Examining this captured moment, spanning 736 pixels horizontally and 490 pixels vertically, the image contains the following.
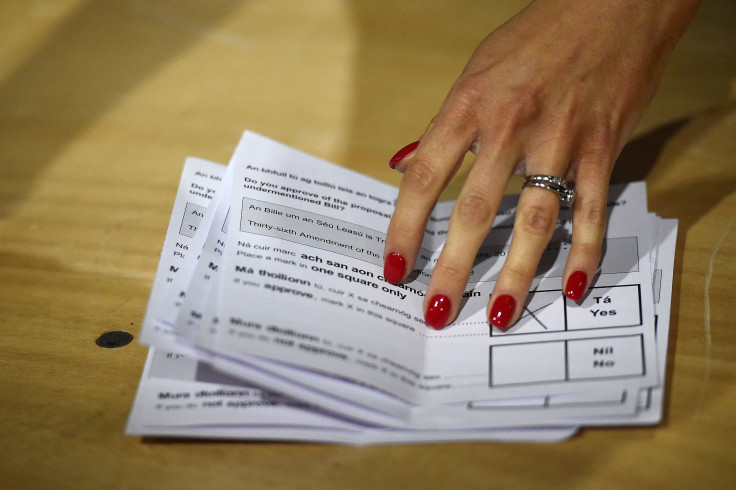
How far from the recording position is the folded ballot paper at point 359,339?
1.59 ft

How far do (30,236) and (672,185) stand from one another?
640 millimetres

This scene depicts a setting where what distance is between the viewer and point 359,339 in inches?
20.4

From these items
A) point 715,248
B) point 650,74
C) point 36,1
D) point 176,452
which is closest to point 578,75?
point 650,74

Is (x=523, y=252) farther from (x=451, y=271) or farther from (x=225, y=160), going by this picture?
(x=225, y=160)

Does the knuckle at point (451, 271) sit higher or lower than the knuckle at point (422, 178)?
lower

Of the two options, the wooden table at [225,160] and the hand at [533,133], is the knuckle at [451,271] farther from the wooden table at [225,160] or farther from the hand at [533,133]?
the wooden table at [225,160]

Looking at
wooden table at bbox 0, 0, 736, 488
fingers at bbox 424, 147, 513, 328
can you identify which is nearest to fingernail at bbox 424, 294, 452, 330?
fingers at bbox 424, 147, 513, 328

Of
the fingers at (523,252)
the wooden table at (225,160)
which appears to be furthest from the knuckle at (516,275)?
the wooden table at (225,160)

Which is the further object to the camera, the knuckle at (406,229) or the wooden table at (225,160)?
the knuckle at (406,229)

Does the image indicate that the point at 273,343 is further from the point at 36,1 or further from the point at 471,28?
the point at 36,1

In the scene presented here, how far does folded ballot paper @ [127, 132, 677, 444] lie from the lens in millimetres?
483

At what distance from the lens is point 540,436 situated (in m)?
0.48

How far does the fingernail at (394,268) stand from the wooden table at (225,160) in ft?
0.51

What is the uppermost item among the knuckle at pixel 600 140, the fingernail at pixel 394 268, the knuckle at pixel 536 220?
the knuckle at pixel 600 140
